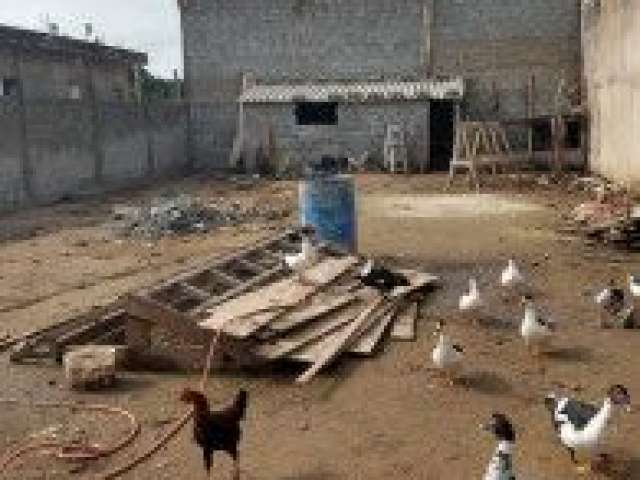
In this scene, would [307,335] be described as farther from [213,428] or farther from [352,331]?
[213,428]

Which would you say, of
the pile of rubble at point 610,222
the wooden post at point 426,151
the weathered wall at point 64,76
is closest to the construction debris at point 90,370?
the pile of rubble at point 610,222

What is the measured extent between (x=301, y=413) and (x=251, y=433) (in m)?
0.56

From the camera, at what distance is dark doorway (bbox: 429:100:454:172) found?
32.1 m

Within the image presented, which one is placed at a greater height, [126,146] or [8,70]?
[8,70]

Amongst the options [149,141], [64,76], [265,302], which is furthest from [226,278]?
[149,141]

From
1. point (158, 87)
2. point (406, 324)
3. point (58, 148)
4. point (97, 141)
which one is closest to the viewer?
point (406, 324)

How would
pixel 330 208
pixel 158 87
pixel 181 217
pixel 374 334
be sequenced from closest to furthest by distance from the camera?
pixel 374 334
pixel 330 208
pixel 181 217
pixel 158 87

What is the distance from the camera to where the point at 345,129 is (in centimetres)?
3206

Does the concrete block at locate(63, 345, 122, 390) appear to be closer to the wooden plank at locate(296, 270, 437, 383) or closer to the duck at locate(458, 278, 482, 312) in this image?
the wooden plank at locate(296, 270, 437, 383)

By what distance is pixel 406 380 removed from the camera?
881 cm

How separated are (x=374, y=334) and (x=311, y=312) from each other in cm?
74

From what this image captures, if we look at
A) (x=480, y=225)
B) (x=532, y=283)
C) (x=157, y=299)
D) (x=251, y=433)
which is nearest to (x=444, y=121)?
(x=480, y=225)

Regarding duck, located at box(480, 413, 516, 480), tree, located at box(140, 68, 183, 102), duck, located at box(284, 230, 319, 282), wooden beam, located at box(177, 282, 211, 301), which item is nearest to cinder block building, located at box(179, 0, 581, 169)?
tree, located at box(140, 68, 183, 102)

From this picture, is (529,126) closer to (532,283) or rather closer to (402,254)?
(402,254)
